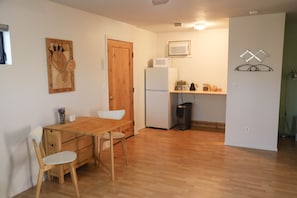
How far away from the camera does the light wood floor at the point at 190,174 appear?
296 cm

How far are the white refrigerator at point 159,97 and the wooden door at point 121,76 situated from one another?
701 mm

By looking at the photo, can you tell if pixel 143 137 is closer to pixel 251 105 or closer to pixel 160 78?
pixel 160 78

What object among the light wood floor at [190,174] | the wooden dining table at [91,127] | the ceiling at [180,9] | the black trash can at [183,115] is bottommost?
the light wood floor at [190,174]

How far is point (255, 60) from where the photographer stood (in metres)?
4.34

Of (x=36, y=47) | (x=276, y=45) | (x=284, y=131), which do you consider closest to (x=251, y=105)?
(x=276, y=45)

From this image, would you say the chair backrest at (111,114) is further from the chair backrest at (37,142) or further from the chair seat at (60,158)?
the chair backrest at (37,142)

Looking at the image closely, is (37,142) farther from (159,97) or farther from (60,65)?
(159,97)

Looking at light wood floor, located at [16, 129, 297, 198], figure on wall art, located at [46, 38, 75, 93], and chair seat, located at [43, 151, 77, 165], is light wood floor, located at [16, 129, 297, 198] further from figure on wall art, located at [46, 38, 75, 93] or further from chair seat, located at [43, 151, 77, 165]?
figure on wall art, located at [46, 38, 75, 93]

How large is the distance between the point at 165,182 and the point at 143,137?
2180mm

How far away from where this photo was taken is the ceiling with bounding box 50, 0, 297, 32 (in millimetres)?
3401

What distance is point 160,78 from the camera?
5820 mm

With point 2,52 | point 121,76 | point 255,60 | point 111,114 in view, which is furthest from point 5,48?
point 255,60

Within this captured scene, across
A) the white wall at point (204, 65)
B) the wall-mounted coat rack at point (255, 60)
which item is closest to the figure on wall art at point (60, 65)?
the wall-mounted coat rack at point (255, 60)

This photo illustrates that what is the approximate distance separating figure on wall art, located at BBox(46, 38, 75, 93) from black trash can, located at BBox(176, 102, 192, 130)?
9.54 ft
